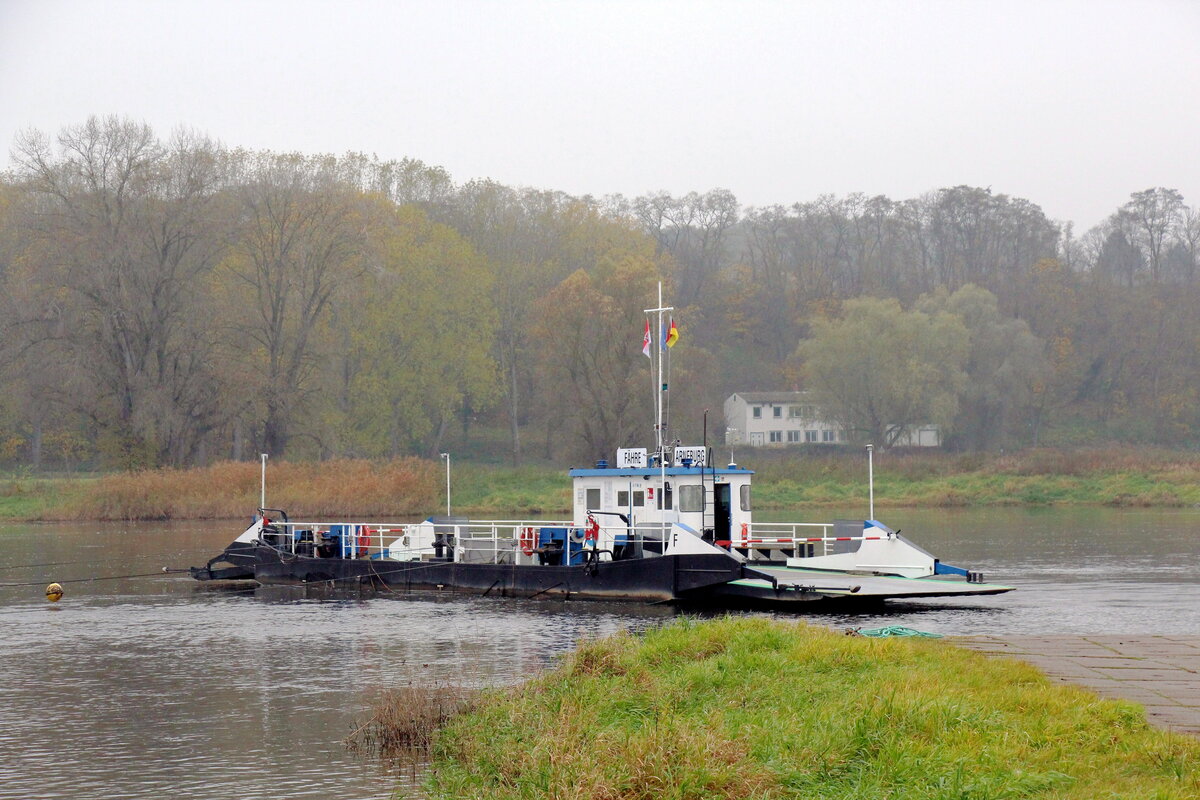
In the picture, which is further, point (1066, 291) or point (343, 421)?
point (1066, 291)

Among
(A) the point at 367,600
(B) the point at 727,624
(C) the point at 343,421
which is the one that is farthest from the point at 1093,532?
(C) the point at 343,421

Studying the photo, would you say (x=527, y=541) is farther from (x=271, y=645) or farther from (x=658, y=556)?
(x=271, y=645)

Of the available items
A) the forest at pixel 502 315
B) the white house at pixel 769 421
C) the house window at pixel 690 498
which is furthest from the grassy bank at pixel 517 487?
the house window at pixel 690 498

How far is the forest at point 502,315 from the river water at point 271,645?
912 inches

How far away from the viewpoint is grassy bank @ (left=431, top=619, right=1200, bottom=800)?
1021cm

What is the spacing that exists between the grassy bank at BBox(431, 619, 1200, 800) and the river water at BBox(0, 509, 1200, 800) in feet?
6.55

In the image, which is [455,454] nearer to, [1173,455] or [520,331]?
[520,331]

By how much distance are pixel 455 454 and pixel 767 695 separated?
75.8 meters

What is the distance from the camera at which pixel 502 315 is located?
297ft

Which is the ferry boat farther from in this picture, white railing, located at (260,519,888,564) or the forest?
the forest

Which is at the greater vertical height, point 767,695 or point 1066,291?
point 1066,291

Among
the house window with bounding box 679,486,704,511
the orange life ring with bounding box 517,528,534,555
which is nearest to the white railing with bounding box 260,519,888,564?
the orange life ring with bounding box 517,528,534,555

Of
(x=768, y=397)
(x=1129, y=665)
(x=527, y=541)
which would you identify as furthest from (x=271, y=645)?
(x=768, y=397)

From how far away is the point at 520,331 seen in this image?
90.9m
